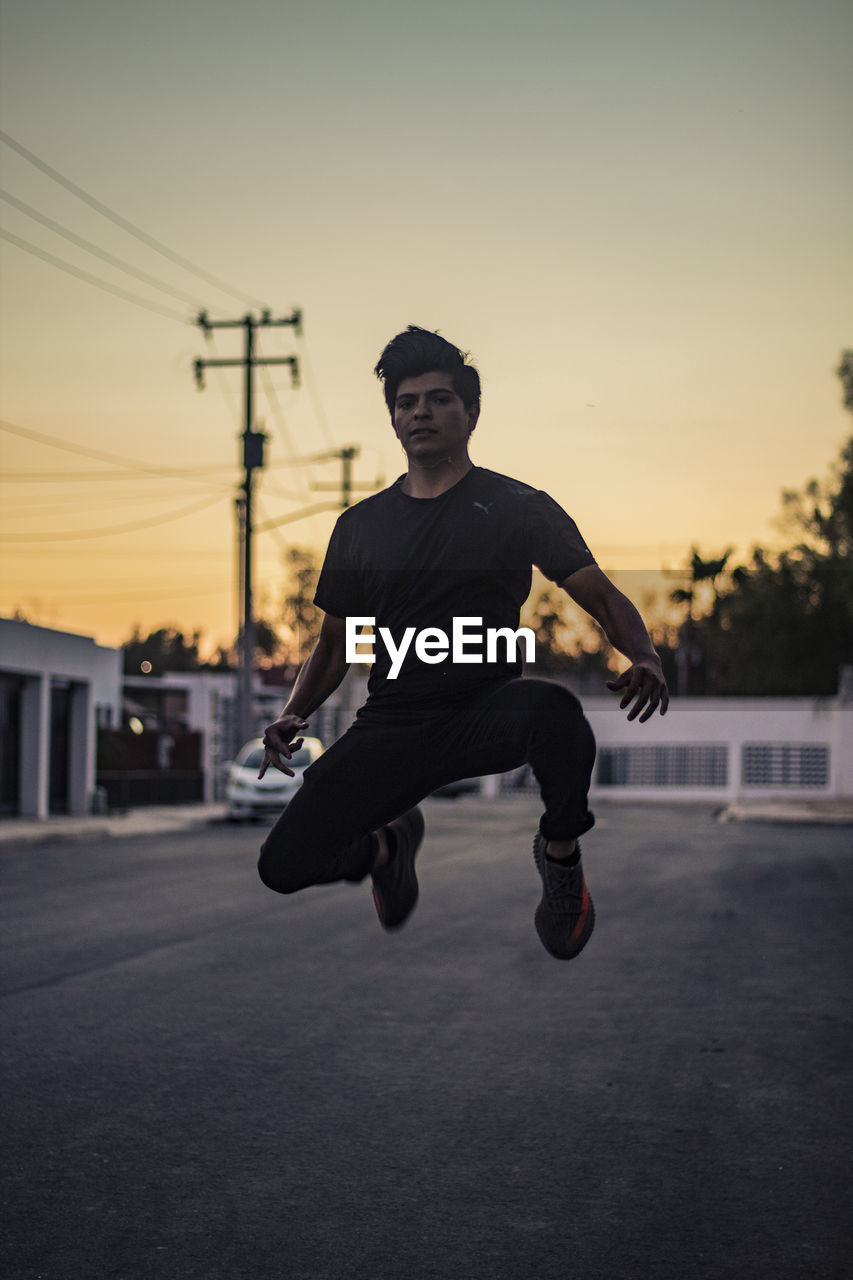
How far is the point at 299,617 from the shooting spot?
83.2 m

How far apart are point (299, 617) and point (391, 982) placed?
7201 cm

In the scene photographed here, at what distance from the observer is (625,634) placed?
3.09 m

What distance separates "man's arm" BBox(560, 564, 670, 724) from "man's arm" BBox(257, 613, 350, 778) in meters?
0.63

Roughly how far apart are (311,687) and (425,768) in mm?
394

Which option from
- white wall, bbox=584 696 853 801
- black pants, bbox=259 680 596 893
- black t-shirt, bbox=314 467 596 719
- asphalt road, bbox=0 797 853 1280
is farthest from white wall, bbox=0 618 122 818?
black t-shirt, bbox=314 467 596 719

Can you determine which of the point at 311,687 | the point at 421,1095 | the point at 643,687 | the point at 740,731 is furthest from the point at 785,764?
the point at 643,687

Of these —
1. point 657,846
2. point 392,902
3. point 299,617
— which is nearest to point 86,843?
point 657,846

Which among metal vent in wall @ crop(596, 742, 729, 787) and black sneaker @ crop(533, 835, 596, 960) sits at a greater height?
black sneaker @ crop(533, 835, 596, 960)

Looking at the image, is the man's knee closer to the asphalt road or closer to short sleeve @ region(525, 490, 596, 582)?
short sleeve @ region(525, 490, 596, 582)

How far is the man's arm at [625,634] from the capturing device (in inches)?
115

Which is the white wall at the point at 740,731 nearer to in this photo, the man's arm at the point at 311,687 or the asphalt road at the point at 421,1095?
the asphalt road at the point at 421,1095

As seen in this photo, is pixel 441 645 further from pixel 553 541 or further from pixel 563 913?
pixel 563 913

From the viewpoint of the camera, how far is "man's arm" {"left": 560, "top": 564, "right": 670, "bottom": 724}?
9.60 feet

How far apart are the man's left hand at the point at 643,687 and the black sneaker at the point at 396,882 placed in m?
1.05
